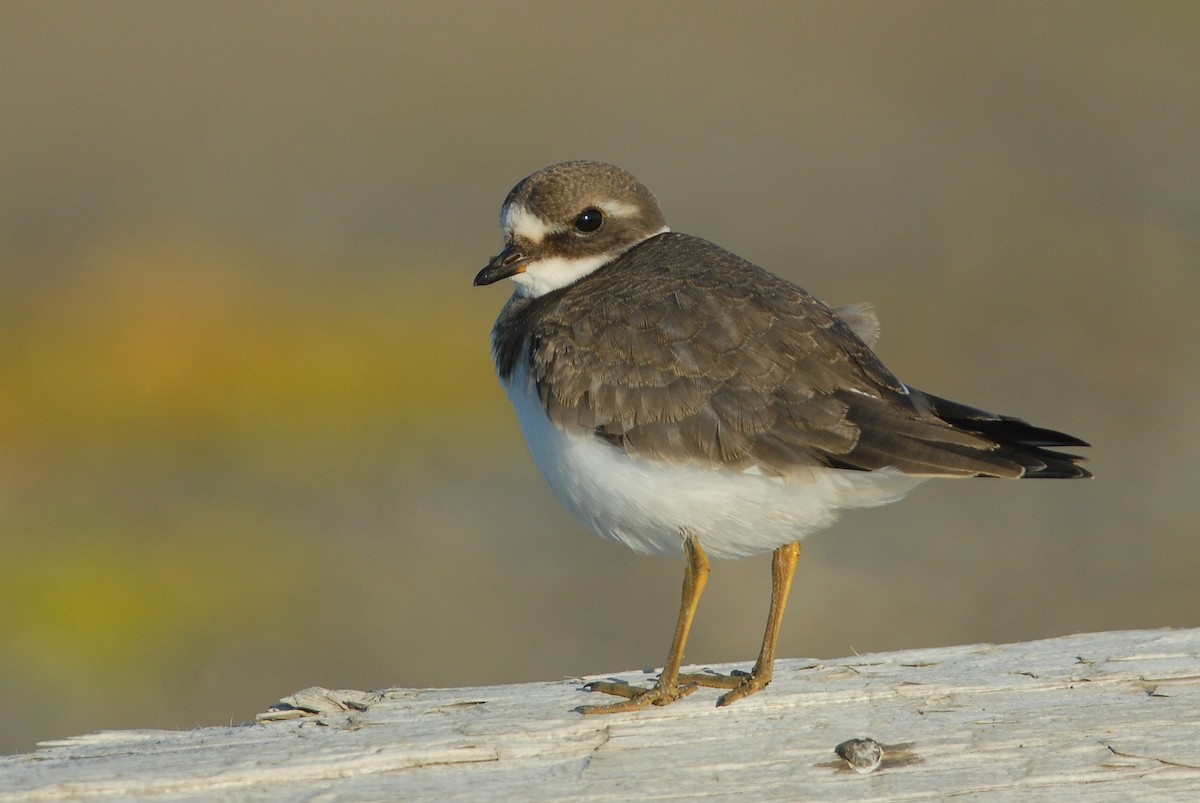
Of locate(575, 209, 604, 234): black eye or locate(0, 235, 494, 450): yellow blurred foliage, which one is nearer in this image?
locate(575, 209, 604, 234): black eye

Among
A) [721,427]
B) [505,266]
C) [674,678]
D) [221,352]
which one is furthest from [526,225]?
[221,352]

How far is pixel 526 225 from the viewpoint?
A: 23.3 ft

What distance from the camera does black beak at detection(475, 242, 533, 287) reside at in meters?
6.95

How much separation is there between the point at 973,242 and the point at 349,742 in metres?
15.1

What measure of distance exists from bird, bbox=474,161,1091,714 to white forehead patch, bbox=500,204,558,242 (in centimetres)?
51

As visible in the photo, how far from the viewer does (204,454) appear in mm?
13672

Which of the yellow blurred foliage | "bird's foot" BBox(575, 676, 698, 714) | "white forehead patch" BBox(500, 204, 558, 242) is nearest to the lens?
"bird's foot" BBox(575, 676, 698, 714)

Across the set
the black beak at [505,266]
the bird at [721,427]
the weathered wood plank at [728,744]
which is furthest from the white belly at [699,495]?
the black beak at [505,266]

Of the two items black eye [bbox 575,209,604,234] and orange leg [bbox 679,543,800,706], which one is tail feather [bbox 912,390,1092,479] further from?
black eye [bbox 575,209,604,234]

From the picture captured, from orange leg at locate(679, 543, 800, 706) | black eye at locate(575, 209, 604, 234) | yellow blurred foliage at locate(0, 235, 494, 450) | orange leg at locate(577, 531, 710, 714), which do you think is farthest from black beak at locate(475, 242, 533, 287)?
yellow blurred foliage at locate(0, 235, 494, 450)

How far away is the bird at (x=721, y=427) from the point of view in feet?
19.2

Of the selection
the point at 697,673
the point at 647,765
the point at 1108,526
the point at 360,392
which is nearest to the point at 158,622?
the point at 360,392

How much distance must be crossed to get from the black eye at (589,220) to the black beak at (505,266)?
30 cm

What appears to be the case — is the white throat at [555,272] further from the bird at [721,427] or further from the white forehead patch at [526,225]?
the bird at [721,427]
